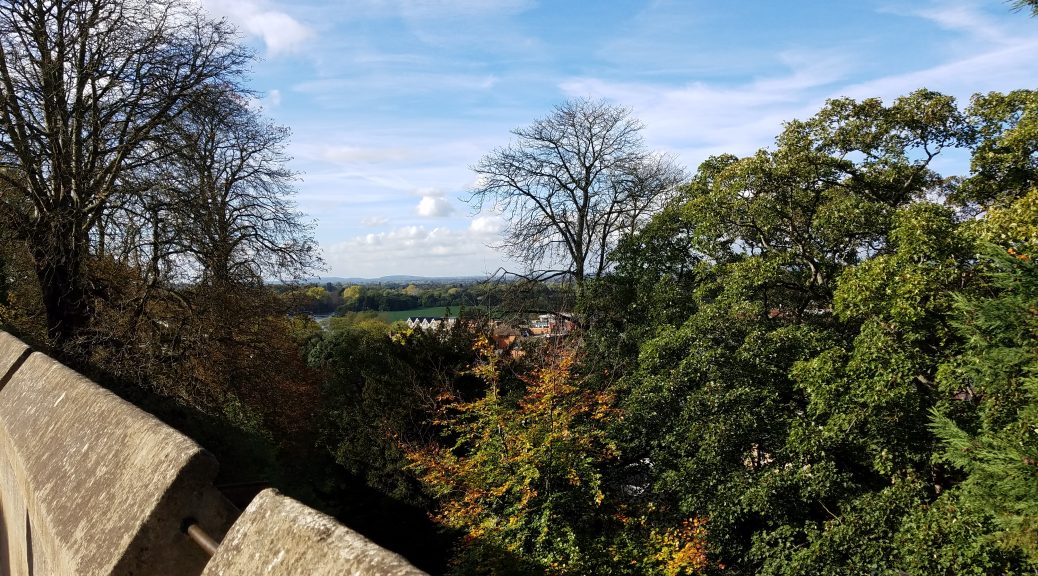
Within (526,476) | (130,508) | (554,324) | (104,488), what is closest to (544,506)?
(526,476)

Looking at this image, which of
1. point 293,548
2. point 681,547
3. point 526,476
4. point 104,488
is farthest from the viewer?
point 681,547

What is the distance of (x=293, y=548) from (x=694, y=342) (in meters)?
12.7

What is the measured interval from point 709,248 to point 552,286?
10.3 metres

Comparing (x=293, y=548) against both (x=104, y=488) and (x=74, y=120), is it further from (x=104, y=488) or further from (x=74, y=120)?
(x=74, y=120)

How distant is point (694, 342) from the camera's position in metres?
13.5

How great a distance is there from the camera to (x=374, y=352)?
65.2 feet

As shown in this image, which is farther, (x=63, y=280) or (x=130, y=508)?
(x=63, y=280)

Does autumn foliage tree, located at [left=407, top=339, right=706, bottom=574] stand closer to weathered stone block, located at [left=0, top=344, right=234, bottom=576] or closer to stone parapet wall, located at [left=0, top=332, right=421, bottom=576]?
stone parapet wall, located at [left=0, top=332, right=421, bottom=576]

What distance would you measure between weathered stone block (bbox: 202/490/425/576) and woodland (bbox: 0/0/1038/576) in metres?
7.77

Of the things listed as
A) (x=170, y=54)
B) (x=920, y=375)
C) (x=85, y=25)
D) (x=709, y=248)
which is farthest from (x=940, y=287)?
(x=85, y=25)

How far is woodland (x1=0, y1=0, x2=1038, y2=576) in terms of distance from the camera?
923 centimetres

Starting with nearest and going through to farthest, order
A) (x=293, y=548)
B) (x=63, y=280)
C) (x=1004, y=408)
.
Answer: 1. (x=293, y=548)
2. (x=1004, y=408)
3. (x=63, y=280)

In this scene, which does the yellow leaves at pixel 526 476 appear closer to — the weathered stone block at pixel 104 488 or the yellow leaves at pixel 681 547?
the yellow leaves at pixel 681 547

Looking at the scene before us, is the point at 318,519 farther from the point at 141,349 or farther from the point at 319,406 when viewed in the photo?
the point at 319,406
